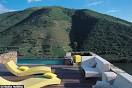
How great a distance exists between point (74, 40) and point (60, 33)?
367 centimetres

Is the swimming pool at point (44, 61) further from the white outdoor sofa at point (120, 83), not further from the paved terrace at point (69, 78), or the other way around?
the white outdoor sofa at point (120, 83)

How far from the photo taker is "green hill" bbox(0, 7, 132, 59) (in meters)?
55.0

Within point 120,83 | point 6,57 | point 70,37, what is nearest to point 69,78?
point 120,83

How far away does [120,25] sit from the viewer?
228ft

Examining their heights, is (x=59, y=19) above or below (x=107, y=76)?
above

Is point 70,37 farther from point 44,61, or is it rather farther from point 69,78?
point 69,78

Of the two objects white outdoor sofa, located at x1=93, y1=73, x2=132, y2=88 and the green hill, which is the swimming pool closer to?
white outdoor sofa, located at x1=93, y1=73, x2=132, y2=88

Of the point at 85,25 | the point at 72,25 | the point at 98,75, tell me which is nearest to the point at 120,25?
the point at 85,25

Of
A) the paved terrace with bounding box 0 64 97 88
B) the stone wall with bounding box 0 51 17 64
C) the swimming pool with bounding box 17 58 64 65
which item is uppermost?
the stone wall with bounding box 0 51 17 64

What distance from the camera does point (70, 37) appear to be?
2692 inches

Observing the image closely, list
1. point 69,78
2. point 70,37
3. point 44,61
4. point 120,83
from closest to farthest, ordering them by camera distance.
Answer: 1. point 120,83
2. point 69,78
3. point 44,61
4. point 70,37

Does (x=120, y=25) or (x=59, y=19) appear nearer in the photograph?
(x=120, y=25)

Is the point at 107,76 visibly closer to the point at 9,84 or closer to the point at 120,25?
the point at 9,84

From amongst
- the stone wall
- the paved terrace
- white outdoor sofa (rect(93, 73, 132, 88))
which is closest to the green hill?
the stone wall
